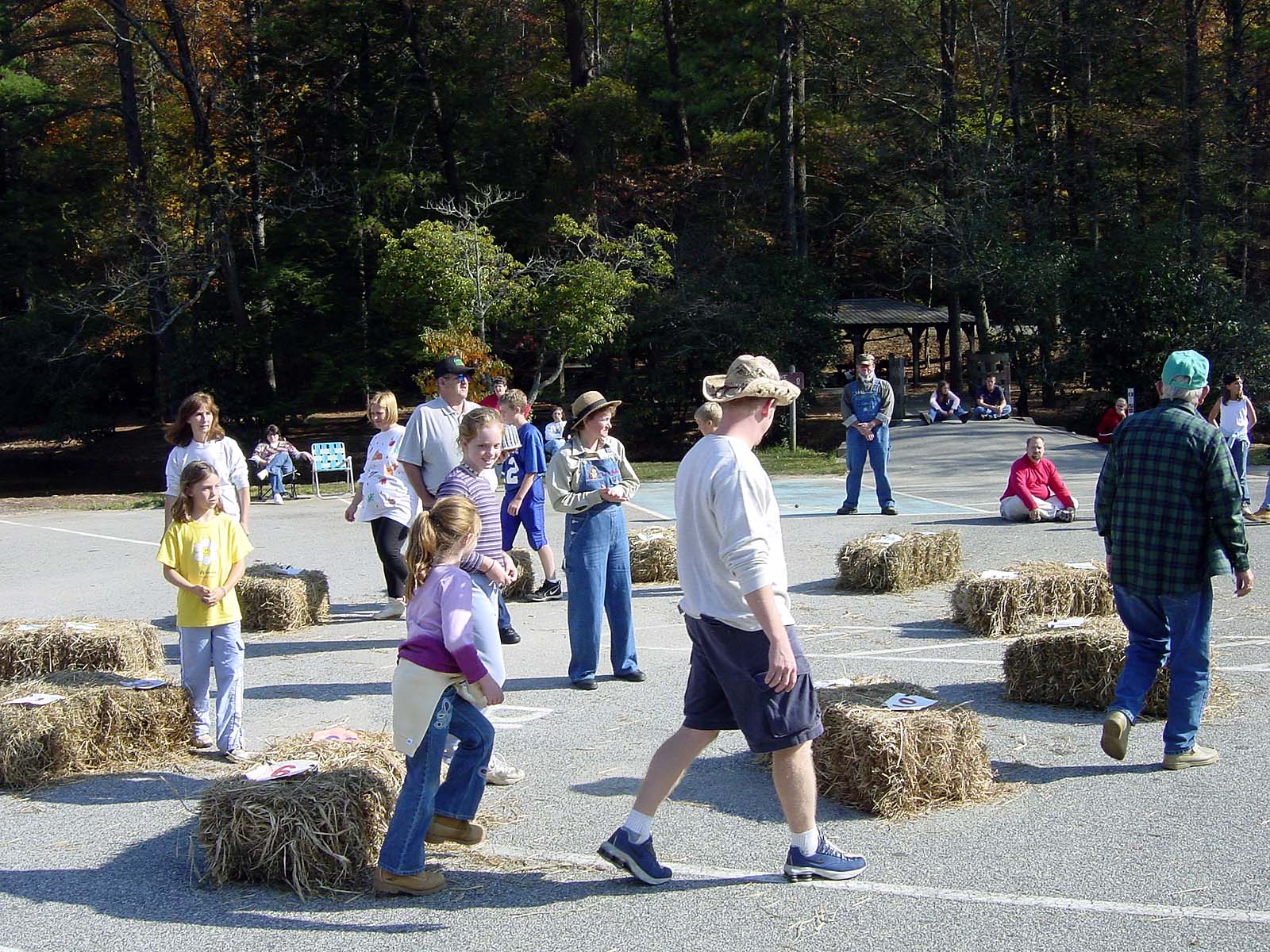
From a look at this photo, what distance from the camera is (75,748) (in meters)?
5.89

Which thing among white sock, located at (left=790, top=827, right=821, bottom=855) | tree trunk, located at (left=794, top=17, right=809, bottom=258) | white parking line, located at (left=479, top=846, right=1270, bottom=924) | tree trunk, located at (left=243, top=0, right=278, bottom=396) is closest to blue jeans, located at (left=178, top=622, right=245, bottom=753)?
white parking line, located at (left=479, top=846, right=1270, bottom=924)

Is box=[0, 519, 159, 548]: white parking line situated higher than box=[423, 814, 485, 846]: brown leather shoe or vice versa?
box=[423, 814, 485, 846]: brown leather shoe

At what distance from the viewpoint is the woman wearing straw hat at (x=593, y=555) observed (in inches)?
289

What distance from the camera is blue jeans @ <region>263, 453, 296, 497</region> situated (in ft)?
71.7

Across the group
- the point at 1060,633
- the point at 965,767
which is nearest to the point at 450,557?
the point at 965,767

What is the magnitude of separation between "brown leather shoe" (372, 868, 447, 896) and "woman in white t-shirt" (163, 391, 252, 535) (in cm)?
354

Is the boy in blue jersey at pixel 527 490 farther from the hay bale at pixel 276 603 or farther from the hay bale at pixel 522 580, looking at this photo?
the hay bale at pixel 276 603

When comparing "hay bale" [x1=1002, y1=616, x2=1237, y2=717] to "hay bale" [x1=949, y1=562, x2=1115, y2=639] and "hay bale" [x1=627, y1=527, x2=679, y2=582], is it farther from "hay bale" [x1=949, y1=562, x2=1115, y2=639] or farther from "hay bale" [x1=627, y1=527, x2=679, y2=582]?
"hay bale" [x1=627, y1=527, x2=679, y2=582]

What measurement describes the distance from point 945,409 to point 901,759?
2591 centimetres

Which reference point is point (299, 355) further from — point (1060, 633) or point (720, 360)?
point (1060, 633)

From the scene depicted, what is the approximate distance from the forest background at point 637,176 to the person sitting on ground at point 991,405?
3649mm

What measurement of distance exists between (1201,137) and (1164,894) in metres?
35.6

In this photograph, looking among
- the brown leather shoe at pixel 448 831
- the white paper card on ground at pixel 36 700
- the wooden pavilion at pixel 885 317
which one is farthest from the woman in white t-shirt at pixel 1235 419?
the wooden pavilion at pixel 885 317

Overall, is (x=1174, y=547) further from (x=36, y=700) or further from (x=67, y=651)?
(x=67, y=651)
